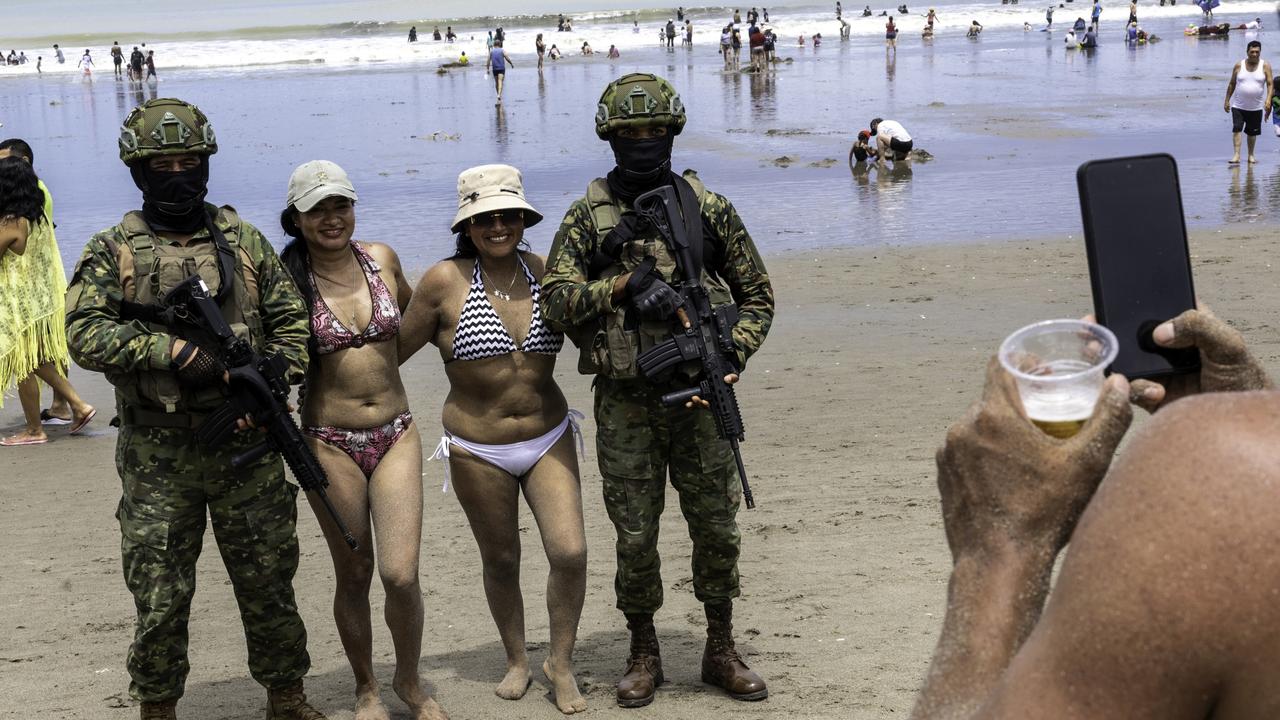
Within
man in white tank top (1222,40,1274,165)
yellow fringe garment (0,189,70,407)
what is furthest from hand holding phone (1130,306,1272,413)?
man in white tank top (1222,40,1274,165)

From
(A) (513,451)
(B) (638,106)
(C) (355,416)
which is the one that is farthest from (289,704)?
(B) (638,106)

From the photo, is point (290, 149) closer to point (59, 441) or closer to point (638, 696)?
point (59, 441)

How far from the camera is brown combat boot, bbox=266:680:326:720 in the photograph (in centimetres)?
535

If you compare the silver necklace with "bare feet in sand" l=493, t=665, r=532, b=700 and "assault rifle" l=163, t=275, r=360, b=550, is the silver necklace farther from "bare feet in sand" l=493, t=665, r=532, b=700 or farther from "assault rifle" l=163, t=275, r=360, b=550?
"bare feet in sand" l=493, t=665, r=532, b=700

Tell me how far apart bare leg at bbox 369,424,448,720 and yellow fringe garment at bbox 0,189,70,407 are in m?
4.72

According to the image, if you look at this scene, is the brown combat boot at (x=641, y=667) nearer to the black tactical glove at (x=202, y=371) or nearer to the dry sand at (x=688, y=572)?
the dry sand at (x=688, y=572)

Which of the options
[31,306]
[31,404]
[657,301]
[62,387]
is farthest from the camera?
[62,387]

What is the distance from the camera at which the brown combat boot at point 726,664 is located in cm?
556

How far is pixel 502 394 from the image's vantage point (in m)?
5.45

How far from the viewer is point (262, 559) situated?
16.6 feet

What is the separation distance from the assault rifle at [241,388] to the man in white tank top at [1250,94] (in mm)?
17015

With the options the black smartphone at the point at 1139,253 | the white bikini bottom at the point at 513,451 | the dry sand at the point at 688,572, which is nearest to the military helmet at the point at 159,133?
the white bikini bottom at the point at 513,451

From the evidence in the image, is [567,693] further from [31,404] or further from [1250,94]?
[1250,94]

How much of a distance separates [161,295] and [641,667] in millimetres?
2397
